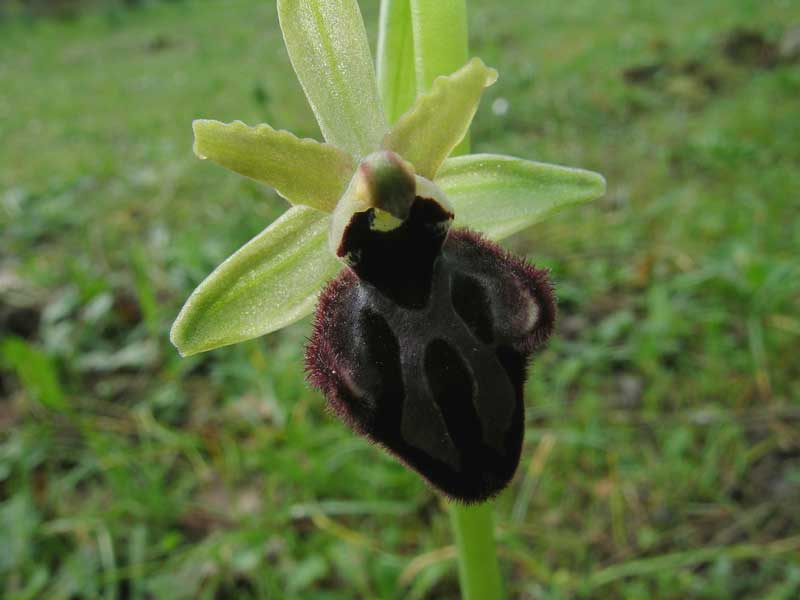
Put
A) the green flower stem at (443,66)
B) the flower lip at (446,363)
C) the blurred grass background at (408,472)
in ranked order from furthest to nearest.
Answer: the blurred grass background at (408,472)
the green flower stem at (443,66)
the flower lip at (446,363)

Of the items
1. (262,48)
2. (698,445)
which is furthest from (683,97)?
(262,48)

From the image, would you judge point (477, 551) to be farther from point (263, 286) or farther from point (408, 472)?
point (408, 472)

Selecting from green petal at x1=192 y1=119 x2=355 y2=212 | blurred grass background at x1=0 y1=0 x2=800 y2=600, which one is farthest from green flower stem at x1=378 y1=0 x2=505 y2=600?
blurred grass background at x1=0 y1=0 x2=800 y2=600

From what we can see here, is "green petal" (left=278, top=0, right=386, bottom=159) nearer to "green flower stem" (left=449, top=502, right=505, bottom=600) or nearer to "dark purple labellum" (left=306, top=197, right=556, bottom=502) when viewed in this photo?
"dark purple labellum" (left=306, top=197, right=556, bottom=502)

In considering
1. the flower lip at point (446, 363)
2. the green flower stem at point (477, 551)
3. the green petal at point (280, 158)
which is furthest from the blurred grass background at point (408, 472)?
the green petal at point (280, 158)

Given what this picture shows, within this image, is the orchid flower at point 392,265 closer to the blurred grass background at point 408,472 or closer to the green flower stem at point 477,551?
the green flower stem at point 477,551

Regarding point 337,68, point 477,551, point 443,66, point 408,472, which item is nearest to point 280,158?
point 337,68
